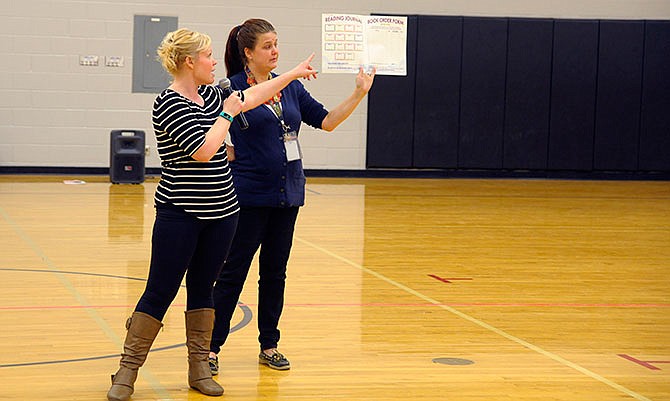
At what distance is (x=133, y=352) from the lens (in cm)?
405

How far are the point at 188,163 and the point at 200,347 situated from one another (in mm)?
760

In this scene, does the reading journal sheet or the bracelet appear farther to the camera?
the reading journal sheet

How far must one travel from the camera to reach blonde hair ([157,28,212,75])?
13.1 feet

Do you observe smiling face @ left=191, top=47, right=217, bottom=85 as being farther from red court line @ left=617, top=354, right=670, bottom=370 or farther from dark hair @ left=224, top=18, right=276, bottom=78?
red court line @ left=617, top=354, right=670, bottom=370

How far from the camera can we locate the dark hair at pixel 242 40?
4.39 m

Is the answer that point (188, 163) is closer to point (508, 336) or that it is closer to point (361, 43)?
point (361, 43)

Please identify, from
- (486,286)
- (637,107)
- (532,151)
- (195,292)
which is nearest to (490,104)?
(532,151)

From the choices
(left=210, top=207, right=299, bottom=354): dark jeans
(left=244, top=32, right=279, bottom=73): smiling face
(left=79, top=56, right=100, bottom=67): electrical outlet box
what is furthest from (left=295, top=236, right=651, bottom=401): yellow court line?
(left=79, top=56, right=100, bottom=67): electrical outlet box

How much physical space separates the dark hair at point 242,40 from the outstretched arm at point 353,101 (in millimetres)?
426

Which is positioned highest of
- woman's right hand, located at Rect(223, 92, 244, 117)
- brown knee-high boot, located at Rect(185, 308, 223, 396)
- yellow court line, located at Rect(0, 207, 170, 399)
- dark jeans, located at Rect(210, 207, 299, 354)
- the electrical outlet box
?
the electrical outlet box

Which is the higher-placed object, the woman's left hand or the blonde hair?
the blonde hair

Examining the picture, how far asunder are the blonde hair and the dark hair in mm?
390

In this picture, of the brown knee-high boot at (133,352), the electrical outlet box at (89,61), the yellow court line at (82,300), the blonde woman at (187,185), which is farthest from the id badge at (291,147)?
the electrical outlet box at (89,61)

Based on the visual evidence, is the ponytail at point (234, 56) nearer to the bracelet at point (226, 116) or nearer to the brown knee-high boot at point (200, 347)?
the bracelet at point (226, 116)
